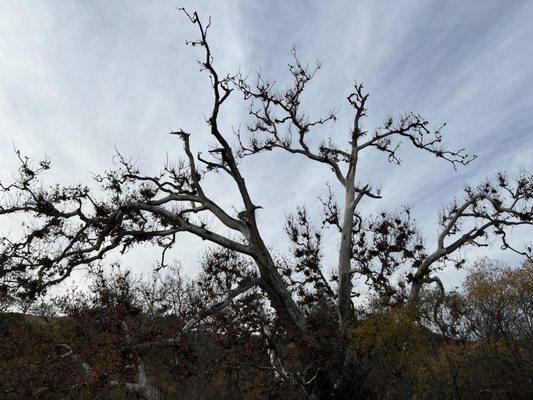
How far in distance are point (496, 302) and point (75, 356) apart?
28.9m

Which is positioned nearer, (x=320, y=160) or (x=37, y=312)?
(x=320, y=160)

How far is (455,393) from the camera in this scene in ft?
25.0

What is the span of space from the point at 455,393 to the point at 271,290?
4.52 m

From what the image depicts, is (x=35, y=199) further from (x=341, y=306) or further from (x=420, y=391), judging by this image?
(x=420, y=391)

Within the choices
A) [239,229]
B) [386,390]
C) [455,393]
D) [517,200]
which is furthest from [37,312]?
[517,200]

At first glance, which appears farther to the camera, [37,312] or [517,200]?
[37,312]

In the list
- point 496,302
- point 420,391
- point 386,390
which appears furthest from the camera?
point 496,302

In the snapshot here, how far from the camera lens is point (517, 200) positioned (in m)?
12.0

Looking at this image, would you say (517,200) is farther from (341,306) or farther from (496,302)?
(496,302)

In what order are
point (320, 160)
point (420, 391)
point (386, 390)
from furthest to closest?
point (320, 160) → point (386, 390) → point (420, 391)

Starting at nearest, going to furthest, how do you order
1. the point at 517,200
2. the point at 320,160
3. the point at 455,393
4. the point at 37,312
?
the point at 455,393 < the point at 517,200 < the point at 320,160 < the point at 37,312

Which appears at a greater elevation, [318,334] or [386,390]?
[318,334]

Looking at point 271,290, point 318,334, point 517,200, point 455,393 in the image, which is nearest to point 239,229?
point 271,290

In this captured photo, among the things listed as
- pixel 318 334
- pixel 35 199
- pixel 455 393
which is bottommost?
pixel 455 393
